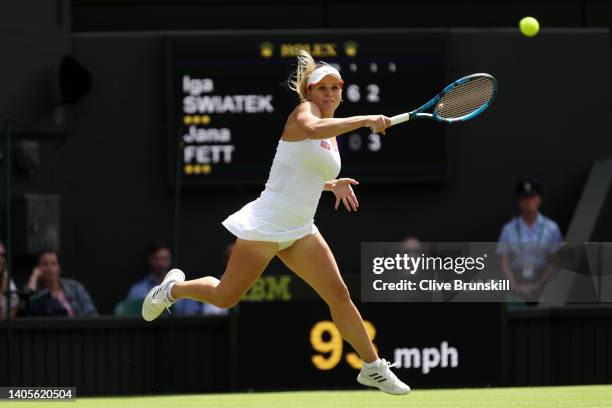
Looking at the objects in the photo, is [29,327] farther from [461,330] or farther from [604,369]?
[604,369]

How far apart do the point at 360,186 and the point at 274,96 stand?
1.24 m

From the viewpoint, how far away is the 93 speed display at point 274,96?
1281cm

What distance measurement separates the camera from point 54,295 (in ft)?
37.9

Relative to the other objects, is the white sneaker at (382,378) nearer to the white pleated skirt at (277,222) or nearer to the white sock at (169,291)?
the white pleated skirt at (277,222)

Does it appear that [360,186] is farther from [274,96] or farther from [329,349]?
[329,349]

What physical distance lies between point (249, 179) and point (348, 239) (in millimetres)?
1159

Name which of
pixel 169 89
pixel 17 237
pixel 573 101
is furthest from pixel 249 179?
pixel 573 101

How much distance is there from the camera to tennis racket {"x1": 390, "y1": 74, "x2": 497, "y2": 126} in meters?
7.89

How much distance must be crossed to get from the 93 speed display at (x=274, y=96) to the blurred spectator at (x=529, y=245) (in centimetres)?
86

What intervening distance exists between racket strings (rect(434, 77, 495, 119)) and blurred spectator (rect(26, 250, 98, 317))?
4.42 m

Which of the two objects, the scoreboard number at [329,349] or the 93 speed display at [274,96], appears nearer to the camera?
the scoreboard number at [329,349]

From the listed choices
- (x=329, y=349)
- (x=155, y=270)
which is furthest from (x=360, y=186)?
(x=329, y=349)

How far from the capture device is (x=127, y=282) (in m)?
13.5

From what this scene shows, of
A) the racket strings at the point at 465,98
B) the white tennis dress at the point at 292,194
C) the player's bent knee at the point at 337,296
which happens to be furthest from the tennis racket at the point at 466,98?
the player's bent knee at the point at 337,296
